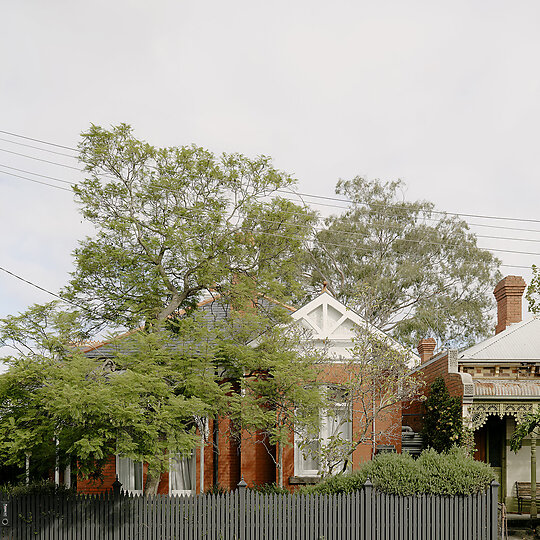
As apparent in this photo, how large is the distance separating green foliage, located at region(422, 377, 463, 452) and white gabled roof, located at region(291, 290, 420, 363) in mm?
1284

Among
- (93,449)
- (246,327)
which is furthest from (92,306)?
(93,449)

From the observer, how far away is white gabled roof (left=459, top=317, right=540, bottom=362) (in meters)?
21.7

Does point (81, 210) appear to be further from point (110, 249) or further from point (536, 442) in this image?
point (536, 442)

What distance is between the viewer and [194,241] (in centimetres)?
1908

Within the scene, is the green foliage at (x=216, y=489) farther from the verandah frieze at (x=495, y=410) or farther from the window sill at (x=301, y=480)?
the verandah frieze at (x=495, y=410)

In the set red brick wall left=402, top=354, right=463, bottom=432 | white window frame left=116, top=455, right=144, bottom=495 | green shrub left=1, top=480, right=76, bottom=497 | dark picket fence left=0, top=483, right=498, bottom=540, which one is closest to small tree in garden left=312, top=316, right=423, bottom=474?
red brick wall left=402, top=354, right=463, bottom=432

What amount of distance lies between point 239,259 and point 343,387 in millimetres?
4522

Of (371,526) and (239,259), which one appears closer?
(371,526)

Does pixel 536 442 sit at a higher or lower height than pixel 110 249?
lower

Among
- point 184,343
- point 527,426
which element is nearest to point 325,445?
point 184,343

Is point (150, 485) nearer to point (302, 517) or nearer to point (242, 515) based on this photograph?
point (242, 515)

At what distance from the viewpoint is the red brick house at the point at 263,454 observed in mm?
20375

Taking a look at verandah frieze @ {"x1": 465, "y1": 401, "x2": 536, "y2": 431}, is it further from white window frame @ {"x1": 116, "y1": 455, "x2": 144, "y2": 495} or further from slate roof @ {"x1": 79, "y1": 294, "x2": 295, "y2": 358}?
white window frame @ {"x1": 116, "y1": 455, "x2": 144, "y2": 495}

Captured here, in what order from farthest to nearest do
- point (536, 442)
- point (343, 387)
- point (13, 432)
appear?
point (536, 442) < point (343, 387) < point (13, 432)
